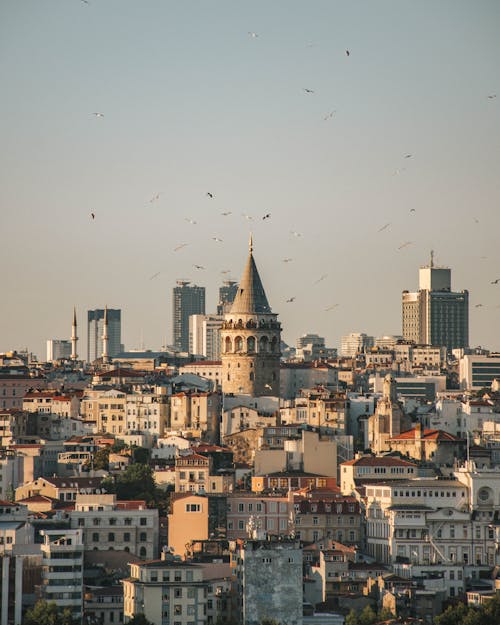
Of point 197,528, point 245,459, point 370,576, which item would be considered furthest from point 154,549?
point 245,459

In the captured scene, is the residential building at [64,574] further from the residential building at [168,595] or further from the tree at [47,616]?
the residential building at [168,595]

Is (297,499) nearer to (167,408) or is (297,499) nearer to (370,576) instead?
(370,576)

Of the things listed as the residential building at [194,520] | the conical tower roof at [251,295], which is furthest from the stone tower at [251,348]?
the residential building at [194,520]

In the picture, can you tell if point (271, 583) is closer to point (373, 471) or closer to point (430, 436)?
point (373, 471)

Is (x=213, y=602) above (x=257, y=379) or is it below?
below

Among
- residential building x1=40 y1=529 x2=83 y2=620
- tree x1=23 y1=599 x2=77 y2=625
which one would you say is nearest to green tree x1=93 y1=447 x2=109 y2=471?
residential building x1=40 y1=529 x2=83 y2=620

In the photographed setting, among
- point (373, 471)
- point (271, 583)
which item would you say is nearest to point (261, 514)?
point (373, 471)
